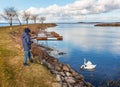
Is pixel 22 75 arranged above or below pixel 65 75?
above

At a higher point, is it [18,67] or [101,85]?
[18,67]

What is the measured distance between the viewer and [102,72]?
27141 mm

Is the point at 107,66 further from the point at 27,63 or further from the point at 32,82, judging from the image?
the point at 32,82

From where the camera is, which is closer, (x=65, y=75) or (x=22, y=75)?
(x=22, y=75)

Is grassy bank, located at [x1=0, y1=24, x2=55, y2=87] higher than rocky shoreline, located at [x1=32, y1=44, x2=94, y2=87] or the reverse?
higher

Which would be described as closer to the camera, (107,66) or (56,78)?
(56,78)

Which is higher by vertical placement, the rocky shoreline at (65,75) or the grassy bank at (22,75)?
the grassy bank at (22,75)

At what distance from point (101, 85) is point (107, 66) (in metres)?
9.45

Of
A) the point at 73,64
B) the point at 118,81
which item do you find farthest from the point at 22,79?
the point at 73,64

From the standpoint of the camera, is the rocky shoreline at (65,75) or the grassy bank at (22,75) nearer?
the grassy bank at (22,75)

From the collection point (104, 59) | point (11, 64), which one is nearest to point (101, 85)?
point (11, 64)

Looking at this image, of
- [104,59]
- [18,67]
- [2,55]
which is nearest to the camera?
[18,67]

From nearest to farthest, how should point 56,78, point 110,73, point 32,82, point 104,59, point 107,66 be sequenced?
1. point 32,82
2. point 56,78
3. point 110,73
4. point 107,66
5. point 104,59

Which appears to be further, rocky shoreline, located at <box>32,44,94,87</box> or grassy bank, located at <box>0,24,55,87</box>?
rocky shoreline, located at <box>32,44,94,87</box>
